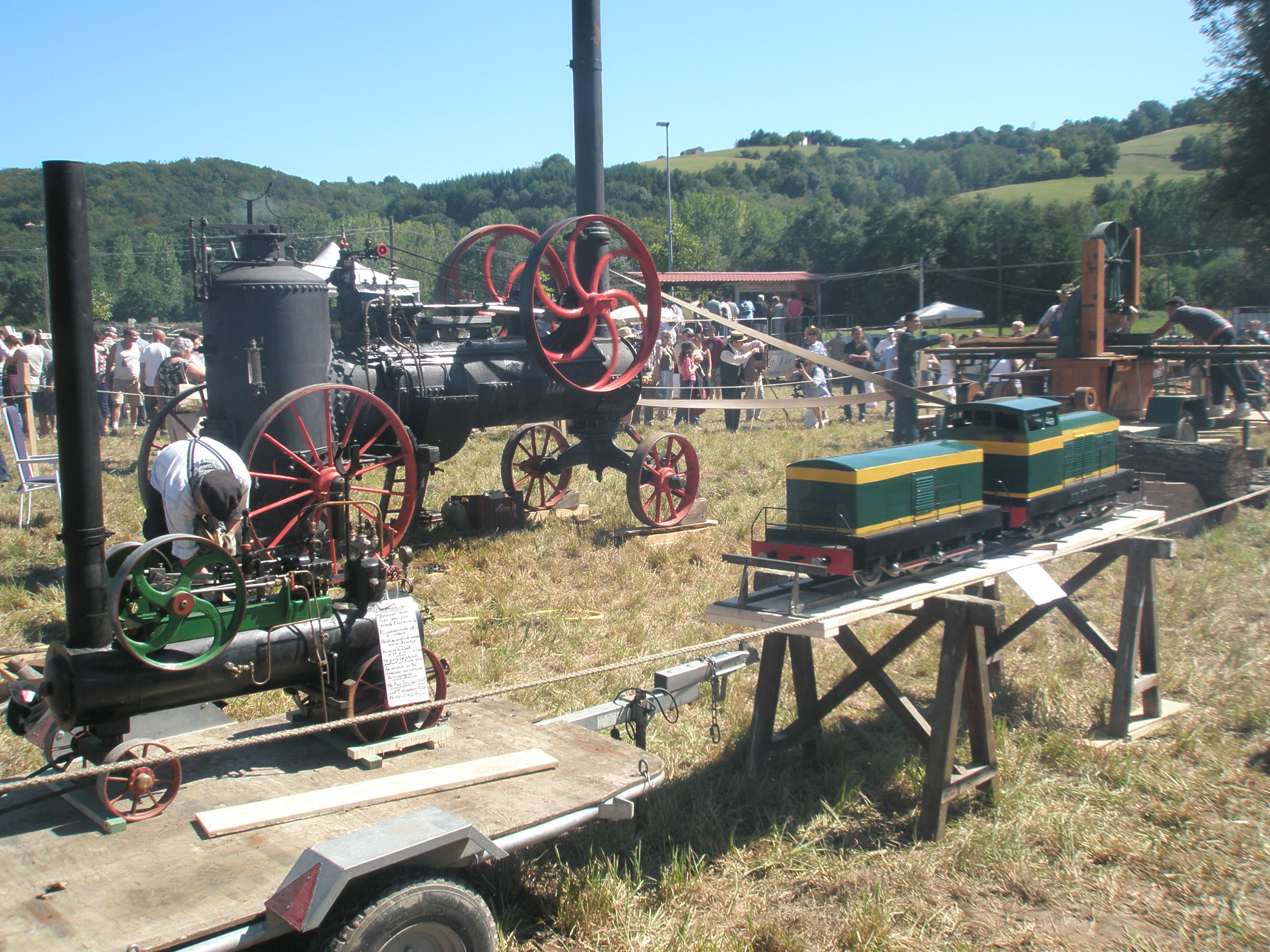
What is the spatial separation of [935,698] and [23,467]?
8.13m

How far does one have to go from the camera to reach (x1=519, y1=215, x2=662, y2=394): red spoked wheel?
7.68 m

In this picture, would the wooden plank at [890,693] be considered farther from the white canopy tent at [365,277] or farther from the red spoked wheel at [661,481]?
the white canopy tent at [365,277]

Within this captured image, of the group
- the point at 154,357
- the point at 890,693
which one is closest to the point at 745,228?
the point at 154,357

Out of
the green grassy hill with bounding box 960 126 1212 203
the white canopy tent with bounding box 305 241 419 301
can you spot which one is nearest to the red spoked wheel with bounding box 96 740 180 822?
the white canopy tent with bounding box 305 241 419 301

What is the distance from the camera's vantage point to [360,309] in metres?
7.74

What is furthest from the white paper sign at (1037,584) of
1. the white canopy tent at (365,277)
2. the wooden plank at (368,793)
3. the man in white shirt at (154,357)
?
the man in white shirt at (154,357)

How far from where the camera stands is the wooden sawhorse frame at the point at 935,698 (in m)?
3.95

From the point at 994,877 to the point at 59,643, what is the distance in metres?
3.34

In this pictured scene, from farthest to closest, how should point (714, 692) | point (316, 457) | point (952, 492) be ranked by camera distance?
point (316, 457) → point (952, 492) → point (714, 692)

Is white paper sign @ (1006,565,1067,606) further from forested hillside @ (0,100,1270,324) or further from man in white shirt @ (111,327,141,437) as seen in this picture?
man in white shirt @ (111,327,141,437)

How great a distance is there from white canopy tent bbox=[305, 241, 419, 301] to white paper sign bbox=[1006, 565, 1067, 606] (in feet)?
16.3

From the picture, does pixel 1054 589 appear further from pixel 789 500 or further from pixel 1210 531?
pixel 1210 531

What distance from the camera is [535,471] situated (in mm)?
9344

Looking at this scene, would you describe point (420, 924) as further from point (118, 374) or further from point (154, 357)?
point (118, 374)
